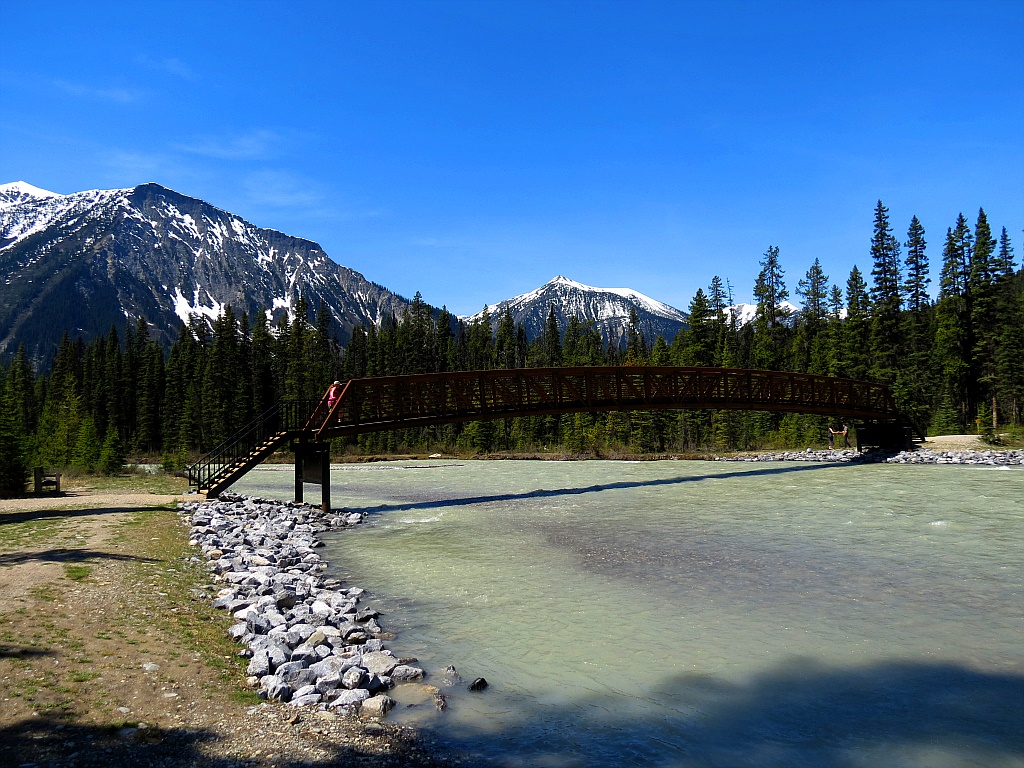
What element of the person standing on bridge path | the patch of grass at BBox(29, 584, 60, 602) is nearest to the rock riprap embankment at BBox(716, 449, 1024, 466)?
the person standing on bridge path

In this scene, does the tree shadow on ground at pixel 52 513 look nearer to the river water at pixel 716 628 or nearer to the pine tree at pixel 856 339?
the river water at pixel 716 628

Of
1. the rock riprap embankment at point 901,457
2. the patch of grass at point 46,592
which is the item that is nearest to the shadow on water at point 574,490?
the rock riprap embankment at point 901,457

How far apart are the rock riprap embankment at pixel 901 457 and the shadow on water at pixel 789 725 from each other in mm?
33675

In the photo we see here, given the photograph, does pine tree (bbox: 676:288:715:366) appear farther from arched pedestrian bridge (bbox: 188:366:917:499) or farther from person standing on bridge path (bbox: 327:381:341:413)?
person standing on bridge path (bbox: 327:381:341:413)

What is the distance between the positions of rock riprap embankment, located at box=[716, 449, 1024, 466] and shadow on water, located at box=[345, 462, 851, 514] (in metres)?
3.33

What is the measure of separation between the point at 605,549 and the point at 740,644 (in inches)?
275

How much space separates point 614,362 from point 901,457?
72.8m

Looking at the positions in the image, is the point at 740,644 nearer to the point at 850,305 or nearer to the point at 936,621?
the point at 936,621

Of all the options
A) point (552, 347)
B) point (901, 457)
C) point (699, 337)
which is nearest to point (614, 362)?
point (552, 347)

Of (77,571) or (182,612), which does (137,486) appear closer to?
(77,571)

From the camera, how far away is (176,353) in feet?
295

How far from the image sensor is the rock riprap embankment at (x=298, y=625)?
7.09m

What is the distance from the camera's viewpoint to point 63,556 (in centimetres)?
1199

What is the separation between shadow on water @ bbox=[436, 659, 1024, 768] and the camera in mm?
5965
